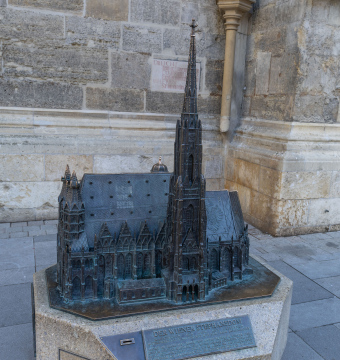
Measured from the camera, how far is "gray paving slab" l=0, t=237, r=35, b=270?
5633 millimetres

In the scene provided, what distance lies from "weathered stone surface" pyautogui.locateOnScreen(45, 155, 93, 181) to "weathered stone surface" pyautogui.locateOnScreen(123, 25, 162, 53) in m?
2.60

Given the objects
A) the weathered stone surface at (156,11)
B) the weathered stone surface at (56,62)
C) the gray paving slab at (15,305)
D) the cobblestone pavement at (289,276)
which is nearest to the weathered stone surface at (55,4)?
the weathered stone surface at (56,62)

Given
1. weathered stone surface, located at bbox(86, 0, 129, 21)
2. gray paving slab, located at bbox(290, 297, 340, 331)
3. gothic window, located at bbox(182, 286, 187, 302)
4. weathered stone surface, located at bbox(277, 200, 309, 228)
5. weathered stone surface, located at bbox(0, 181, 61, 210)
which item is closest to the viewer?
gothic window, located at bbox(182, 286, 187, 302)

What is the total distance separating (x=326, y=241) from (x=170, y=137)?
3.99 m

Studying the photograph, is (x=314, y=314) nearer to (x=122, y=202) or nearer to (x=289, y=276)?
(x=289, y=276)

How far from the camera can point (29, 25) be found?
729 centimetres

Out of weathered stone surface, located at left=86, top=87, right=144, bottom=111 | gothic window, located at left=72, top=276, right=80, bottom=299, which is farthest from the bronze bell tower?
weathered stone surface, located at left=86, top=87, right=144, bottom=111

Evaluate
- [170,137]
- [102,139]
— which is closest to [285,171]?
[170,137]

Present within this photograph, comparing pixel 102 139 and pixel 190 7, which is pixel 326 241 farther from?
pixel 190 7

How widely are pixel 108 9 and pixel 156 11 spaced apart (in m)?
1.06

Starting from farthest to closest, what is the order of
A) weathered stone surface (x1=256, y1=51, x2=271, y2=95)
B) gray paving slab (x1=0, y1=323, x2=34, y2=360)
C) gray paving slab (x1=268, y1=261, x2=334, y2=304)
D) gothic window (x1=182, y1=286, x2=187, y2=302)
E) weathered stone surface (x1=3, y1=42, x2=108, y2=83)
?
weathered stone surface (x1=256, y1=51, x2=271, y2=95)
weathered stone surface (x1=3, y1=42, x2=108, y2=83)
gray paving slab (x1=268, y1=261, x2=334, y2=304)
gray paving slab (x1=0, y1=323, x2=34, y2=360)
gothic window (x1=182, y1=286, x2=187, y2=302)

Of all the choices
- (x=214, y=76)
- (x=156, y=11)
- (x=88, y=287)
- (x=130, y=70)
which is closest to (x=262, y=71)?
(x=214, y=76)

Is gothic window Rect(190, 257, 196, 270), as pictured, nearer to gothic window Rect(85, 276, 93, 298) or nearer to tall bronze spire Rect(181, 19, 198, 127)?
gothic window Rect(85, 276, 93, 298)

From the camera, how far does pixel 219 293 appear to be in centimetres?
350
